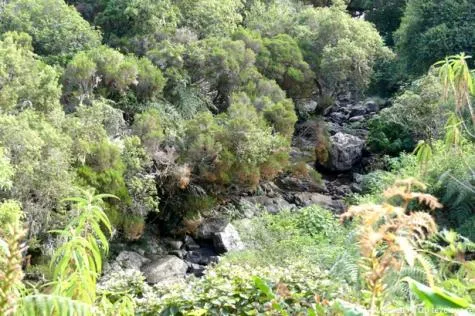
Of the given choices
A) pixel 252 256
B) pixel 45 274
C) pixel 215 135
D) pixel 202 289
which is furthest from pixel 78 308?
pixel 215 135

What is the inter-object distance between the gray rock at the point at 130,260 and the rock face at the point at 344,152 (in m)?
7.44

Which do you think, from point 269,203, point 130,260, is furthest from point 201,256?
point 269,203

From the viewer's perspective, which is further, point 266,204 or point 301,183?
point 301,183

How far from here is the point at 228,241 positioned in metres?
11.9

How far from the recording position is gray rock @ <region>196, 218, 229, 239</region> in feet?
41.1

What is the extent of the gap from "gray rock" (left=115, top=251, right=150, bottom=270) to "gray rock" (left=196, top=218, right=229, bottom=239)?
151 cm

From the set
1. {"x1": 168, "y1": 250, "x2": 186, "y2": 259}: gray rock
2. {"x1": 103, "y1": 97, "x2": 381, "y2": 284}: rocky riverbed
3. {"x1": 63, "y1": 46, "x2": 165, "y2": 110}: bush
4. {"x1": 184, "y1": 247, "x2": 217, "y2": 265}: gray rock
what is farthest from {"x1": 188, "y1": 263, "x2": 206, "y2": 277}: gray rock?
{"x1": 63, "y1": 46, "x2": 165, "y2": 110}: bush

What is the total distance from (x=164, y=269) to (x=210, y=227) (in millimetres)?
1909

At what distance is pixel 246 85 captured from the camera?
49.6ft

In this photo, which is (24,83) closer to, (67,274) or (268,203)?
(268,203)

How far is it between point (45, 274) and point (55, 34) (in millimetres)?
7190

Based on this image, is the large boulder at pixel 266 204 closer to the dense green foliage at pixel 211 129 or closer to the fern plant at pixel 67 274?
the dense green foliage at pixel 211 129

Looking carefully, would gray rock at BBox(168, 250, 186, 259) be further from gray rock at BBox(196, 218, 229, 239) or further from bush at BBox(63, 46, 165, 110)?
bush at BBox(63, 46, 165, 110)

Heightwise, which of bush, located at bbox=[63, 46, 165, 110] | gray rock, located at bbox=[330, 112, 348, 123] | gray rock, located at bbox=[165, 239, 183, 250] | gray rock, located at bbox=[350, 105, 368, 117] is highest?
bush, located at bbox=[63, 46, 165, 110]
